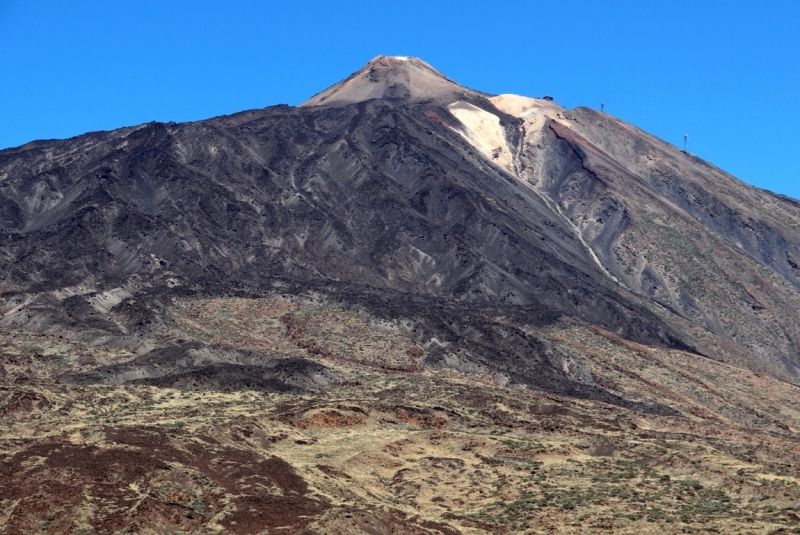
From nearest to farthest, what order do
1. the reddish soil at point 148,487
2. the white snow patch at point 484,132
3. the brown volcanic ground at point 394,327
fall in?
the reddish soil at point 148,487 → the brown volcanic ground at point 394,327 → the white snow patch at point 484,132

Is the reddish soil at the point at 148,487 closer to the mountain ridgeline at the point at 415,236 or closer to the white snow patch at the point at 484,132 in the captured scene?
the mountain ridgeline at the point at 415,236

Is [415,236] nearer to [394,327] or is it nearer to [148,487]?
[394,327]

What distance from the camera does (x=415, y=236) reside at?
448 feet

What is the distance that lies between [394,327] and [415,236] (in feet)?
132

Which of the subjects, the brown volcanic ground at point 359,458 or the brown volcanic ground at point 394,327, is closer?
the brown volcanic ground at point 359,458

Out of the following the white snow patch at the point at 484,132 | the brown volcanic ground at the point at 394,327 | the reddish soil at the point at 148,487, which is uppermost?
the white snow patch at the point at 484,132

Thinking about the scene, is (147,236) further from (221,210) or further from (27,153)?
(27,153)

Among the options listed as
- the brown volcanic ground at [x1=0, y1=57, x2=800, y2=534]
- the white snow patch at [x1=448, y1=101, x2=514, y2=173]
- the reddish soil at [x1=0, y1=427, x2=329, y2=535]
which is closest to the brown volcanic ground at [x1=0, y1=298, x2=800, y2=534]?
the reddish soil at [x1=0, y1=427, x2=329, y2=535]

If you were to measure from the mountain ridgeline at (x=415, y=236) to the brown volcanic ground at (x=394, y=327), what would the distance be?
0.50 metres

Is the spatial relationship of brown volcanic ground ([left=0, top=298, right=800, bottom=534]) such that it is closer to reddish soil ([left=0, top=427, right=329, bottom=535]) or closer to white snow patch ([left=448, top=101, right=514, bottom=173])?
reddish soil ([left=0, top=427, right=329, bottom=535])

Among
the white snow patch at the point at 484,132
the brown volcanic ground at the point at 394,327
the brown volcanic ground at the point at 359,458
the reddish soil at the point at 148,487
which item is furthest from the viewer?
the white snow patch at the point at 484,132

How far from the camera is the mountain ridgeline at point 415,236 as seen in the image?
98.9 metres

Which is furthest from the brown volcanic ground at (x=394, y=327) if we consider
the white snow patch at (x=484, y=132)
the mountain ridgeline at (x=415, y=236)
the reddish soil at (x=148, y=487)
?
A: the white snow patch at (x=484, y=132)

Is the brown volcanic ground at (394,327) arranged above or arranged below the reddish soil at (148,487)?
above
